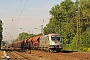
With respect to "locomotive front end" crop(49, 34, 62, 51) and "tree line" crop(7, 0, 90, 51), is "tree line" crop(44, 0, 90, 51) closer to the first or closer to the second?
"tree line" crop(7, 0, 90, 51)

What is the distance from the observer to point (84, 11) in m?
77.6

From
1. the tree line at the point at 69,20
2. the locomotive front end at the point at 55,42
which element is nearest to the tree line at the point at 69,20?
the tree line at the point at 69,20

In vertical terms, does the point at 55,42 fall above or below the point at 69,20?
below

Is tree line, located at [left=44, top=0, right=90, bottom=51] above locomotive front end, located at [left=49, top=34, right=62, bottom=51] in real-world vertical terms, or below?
above

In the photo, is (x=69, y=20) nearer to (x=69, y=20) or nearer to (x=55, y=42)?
(x=69, y=20)

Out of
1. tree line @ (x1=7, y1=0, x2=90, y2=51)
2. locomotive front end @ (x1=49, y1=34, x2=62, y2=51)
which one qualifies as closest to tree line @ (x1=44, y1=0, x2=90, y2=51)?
tree line @ (x1=7, y1=0, x2=90, y2=51)

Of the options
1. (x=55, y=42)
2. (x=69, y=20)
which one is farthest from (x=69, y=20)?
(x=55, y=42)

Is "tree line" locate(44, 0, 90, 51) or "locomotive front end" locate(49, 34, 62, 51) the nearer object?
"locomotive front end" locate(49, 34, 62, 51)

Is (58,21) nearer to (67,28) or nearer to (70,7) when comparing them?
(70,7)

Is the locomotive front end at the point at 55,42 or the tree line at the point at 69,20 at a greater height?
the tree line at the point at 69,20

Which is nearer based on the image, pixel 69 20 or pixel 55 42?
pixel 55 42

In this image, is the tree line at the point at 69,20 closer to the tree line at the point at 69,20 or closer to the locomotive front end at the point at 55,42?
the tree line at the point at 69,20

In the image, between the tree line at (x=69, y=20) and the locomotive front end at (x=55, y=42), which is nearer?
the locomotive front end at (x=55, y=42)

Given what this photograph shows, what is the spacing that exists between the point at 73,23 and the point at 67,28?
287 centimetres
